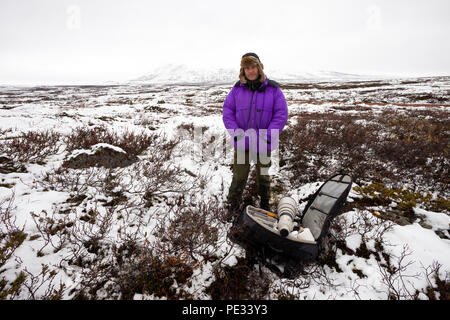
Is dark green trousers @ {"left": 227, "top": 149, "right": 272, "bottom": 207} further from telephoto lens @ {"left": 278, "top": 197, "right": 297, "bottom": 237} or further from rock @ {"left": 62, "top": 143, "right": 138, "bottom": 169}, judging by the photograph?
rock @ {"left": 62, "top": 143, "right": 138, "bottom": 169}

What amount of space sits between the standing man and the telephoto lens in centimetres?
67

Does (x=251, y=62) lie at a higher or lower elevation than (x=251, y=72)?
higher

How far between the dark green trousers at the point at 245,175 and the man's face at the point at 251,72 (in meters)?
1.13

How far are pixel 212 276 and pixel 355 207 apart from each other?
2.66 meters

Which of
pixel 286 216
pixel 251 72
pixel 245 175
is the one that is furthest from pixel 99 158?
pixel 286 216

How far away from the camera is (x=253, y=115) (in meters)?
2.82

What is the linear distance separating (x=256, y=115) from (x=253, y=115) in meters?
0.05

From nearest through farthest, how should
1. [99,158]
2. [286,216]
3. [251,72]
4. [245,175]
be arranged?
[286,216] → [251,72] → [245,175] → [99,158]

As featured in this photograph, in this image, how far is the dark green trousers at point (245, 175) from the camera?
3123 mm

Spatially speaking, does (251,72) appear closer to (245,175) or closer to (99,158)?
(245,175)

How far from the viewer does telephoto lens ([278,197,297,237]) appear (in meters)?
2.17

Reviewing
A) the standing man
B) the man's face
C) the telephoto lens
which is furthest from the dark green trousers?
the man's face

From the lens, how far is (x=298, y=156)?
17.8 ft
